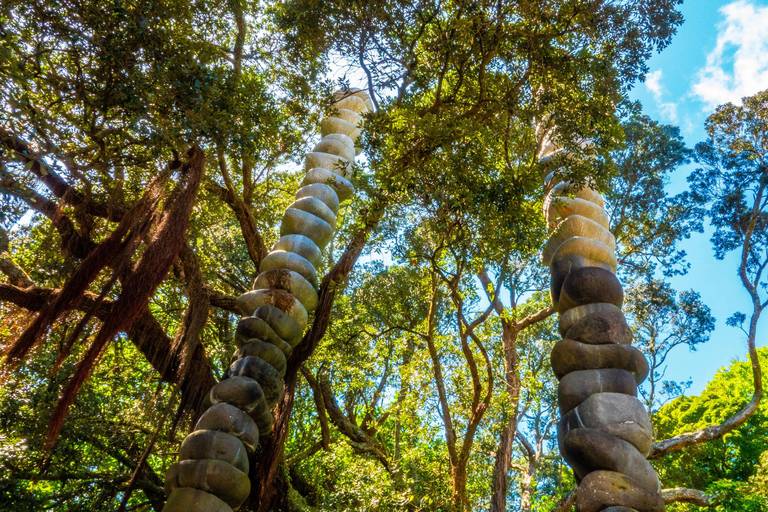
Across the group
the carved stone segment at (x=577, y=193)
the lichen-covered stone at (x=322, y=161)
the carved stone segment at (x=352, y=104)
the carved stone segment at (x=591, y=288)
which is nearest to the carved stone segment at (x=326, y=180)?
the lichen-covered stone at (x=322, y=161)

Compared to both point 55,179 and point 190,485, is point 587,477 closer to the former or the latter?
point 190,485

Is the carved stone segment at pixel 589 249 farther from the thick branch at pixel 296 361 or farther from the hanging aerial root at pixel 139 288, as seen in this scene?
the hanging aerial root at pixel 139 288

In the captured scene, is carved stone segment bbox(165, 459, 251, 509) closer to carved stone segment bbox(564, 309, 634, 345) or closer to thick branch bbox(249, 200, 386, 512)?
thick branch bbox(249, 200, 386, 512)

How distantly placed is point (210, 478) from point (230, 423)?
19.4 inches

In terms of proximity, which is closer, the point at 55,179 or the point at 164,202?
the point at 164,202

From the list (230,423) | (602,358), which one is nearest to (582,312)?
(602,358)

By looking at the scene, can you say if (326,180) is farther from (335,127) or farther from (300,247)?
(335,127)

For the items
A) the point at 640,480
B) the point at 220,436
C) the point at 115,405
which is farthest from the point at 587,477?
the point at 115,405

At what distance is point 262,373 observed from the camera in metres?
5.29

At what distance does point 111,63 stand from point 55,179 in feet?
4.60

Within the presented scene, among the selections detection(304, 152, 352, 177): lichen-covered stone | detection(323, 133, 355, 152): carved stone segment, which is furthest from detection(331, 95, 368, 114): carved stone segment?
detection(304, 152, 352, 177): lichen-covered stone

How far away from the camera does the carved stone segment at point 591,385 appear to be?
14.7ft

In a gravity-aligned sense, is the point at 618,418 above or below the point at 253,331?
below

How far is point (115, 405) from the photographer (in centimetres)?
820
